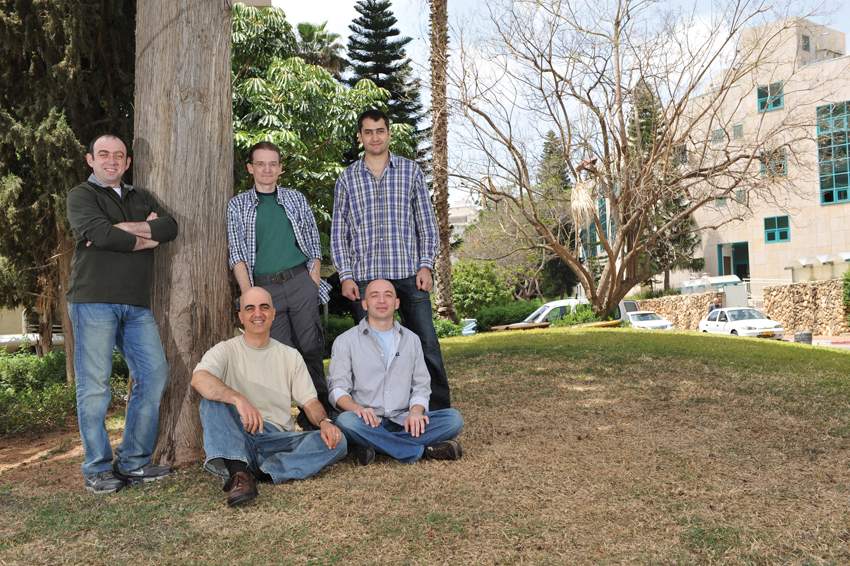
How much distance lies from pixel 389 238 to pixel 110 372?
1.80 m

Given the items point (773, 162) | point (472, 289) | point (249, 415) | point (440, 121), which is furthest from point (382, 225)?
point (472, 289)

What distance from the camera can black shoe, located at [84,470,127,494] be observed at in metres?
4.01

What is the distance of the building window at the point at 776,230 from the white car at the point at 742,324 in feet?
49.8

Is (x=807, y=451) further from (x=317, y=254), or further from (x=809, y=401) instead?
(x=317, y=254)

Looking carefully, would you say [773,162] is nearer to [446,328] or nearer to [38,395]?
[446,328]

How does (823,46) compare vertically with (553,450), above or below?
above

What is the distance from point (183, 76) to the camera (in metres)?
4.60

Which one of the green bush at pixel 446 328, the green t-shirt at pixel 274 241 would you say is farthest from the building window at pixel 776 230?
the green t-shirt at pixel 274 241

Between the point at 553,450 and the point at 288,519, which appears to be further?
the point at 553,450

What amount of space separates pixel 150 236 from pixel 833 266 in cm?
3521

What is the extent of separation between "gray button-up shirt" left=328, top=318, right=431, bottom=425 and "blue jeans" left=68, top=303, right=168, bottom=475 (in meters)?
1.01

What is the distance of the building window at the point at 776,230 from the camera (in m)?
38.8

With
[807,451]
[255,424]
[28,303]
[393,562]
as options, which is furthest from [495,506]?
[28,303]

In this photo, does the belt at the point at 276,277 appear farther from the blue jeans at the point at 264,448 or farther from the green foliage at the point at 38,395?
the green foliage at the point at 38,395
